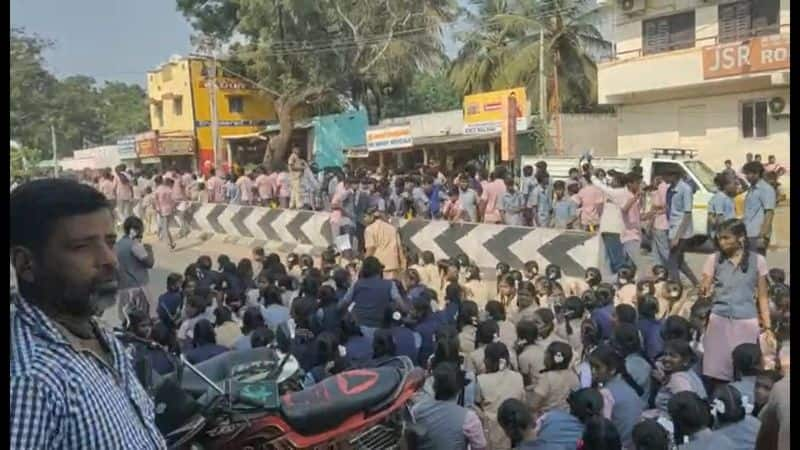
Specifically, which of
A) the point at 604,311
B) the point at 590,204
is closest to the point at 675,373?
the point at 604,311

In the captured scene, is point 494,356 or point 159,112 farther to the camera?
point 159,112

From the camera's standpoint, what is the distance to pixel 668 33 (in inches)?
141

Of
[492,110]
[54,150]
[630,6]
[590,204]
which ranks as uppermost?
[630,6]

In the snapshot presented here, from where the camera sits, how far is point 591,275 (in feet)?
14.4

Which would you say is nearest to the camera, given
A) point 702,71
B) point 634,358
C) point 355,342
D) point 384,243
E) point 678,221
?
point 634,358

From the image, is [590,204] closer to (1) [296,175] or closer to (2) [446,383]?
(1) [296,175]

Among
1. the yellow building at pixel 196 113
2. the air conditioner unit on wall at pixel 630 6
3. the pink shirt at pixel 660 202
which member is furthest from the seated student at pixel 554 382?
the pink shirt at pixel 660 202

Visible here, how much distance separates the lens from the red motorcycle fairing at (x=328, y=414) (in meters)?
2.20

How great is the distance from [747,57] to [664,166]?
4.02 ft

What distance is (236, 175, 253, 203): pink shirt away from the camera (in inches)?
147

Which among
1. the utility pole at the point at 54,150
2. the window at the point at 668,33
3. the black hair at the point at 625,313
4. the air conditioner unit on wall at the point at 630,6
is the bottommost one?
the black hair at the point at 625,313

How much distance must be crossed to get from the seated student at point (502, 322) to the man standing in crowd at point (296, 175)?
93 cm

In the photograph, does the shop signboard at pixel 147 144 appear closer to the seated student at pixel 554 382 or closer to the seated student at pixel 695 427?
the seated student at pixel 554 382

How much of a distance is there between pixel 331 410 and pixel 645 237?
310cm
